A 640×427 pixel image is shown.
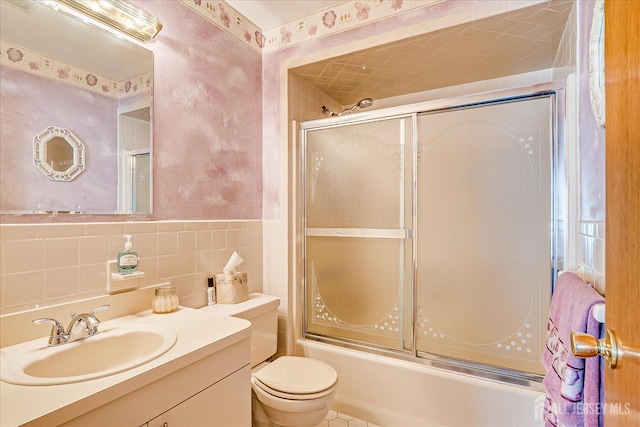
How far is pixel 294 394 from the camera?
1398 millimetres

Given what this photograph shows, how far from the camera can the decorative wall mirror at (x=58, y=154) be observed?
43.6 inches

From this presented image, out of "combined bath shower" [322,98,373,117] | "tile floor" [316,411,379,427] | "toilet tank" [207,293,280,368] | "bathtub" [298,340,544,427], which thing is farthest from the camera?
"combined bath shower" [322,98,373,117]

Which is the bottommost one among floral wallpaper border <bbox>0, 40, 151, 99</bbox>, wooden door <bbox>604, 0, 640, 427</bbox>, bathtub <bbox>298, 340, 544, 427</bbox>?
bathtub <bbox>298, 340, 544, 427</bbox>

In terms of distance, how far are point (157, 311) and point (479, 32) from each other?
6.84 feet

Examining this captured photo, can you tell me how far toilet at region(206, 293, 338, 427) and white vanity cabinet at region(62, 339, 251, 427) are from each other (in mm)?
243

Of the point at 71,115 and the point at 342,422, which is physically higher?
the point at 71,115

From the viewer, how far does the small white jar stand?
1.38 meters

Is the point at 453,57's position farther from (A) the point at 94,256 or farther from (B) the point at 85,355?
(B) the point at 85,355

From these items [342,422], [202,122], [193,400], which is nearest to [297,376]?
[342,422]

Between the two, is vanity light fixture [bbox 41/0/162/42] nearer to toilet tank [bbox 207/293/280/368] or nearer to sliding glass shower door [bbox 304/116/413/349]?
sliding glass shower door [bbox 304/116/413/349]

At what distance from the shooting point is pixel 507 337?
5.08 feet

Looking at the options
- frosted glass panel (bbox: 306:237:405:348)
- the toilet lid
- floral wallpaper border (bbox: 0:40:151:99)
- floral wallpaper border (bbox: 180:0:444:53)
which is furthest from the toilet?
floral wallpaper border (bbox: 180:0:444:53)

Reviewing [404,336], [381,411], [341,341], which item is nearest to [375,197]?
[404,336]

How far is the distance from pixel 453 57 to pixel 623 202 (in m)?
1.70
